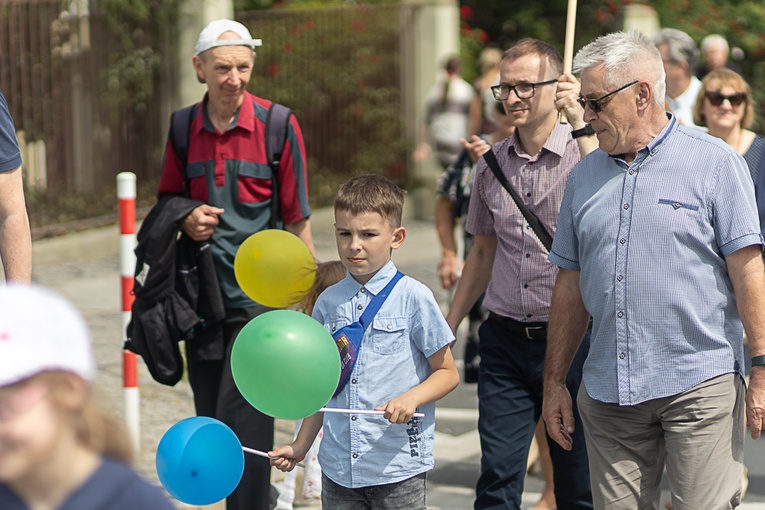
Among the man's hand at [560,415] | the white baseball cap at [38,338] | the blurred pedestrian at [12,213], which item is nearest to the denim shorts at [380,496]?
the man's hand at [560,415]

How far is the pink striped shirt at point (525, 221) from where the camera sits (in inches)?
189

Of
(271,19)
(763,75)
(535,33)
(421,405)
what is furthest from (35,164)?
(763,75)

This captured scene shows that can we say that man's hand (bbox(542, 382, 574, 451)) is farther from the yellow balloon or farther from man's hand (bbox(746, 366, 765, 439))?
the yellow balloon

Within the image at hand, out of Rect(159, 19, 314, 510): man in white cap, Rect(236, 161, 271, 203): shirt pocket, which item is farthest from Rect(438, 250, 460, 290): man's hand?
Rect(236, 161, 271, 203): shirt pocket

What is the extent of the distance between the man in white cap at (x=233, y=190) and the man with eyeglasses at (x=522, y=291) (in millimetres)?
850

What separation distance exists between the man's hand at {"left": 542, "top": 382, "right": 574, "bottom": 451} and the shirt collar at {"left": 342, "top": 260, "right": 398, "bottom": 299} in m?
0.66

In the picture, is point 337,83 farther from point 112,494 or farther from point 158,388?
point 112,494

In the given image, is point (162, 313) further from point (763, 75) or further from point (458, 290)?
point (763, 75)

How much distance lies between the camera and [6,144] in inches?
163

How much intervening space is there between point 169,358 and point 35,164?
27.3 feet

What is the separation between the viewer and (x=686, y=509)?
12.9 ft

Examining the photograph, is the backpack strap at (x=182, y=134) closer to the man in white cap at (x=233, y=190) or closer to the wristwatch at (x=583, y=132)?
the man in white cap at (x=233, y=190)

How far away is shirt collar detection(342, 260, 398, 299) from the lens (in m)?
4.12

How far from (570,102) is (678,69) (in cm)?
330
